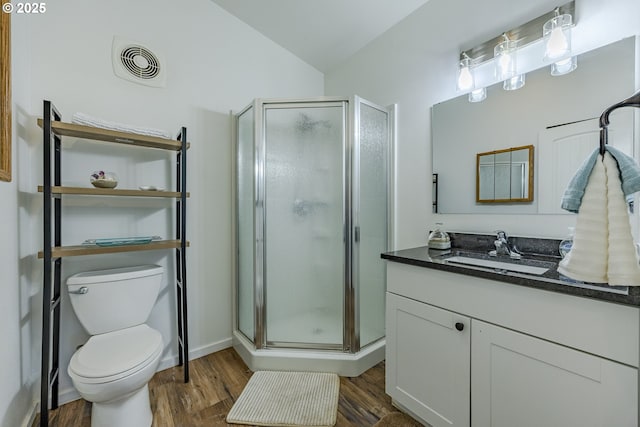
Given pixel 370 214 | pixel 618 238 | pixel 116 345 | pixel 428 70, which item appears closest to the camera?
pixel 618 238

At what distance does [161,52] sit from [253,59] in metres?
0.72

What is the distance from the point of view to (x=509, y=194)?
62.3 inches

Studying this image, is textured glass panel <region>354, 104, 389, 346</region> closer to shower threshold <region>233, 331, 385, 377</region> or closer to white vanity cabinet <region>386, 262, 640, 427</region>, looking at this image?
shower threshold <region>233, 331, 385, 377</region>

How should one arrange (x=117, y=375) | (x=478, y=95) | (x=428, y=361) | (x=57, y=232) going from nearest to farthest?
(x=117, y=375) < (x=428, y=361) < (x=57, y=232) < (x=478, y=95)

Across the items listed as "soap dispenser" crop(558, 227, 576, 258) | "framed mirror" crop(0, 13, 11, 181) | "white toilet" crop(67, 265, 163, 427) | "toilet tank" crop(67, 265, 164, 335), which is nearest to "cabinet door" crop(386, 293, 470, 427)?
"soap dispenser" crop(558, 227, 576, 258)

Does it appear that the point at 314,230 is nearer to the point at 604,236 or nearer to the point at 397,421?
the point at 397,421

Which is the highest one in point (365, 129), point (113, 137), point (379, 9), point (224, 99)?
point (379, 9)

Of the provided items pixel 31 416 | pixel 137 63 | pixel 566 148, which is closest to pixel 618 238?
pixel 566 148

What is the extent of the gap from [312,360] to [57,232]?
5.65ft

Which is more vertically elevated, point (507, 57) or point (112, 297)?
point (507, 57)

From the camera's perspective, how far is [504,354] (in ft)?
3.53

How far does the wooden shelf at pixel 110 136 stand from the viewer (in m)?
1.41

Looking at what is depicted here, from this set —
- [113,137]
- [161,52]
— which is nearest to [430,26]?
[161,52]

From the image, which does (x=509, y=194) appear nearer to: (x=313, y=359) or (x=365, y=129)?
(x=365, y=129)
